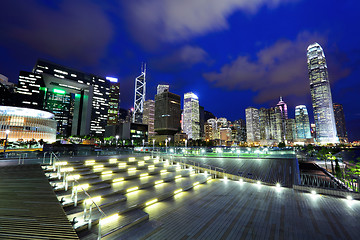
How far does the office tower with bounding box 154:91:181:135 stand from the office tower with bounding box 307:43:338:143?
175 meters

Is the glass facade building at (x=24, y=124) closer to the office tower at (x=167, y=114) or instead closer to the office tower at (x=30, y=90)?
A: the office tower at (x=30, y=90)

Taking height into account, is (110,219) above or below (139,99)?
below

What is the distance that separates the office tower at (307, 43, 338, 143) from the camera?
7007 inches

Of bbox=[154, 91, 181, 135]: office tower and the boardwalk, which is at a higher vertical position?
bbox=[154, 91, 181, 135]: office tower

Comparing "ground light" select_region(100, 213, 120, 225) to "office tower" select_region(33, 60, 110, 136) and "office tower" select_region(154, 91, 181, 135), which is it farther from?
"office tower" select_region(154, 91, 181, 135)

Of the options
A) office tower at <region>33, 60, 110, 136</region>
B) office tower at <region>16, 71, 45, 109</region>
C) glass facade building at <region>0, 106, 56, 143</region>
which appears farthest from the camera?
office tower at <region>16, 71, 45, 109</region>

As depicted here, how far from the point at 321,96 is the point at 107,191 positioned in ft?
840

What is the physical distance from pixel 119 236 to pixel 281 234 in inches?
204

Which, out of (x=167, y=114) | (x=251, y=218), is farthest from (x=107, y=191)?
(x=167, y=114)

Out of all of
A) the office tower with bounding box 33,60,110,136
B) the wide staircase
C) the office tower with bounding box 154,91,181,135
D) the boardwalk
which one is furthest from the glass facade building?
the office tower with bounding box 154,91,181,135

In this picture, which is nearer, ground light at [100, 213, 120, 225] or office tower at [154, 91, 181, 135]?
ground light at [100, 213, 120, 225]

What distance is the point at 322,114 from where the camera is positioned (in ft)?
608

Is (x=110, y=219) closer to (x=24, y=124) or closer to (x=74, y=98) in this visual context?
(x=24, y=124)

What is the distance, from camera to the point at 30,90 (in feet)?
306
